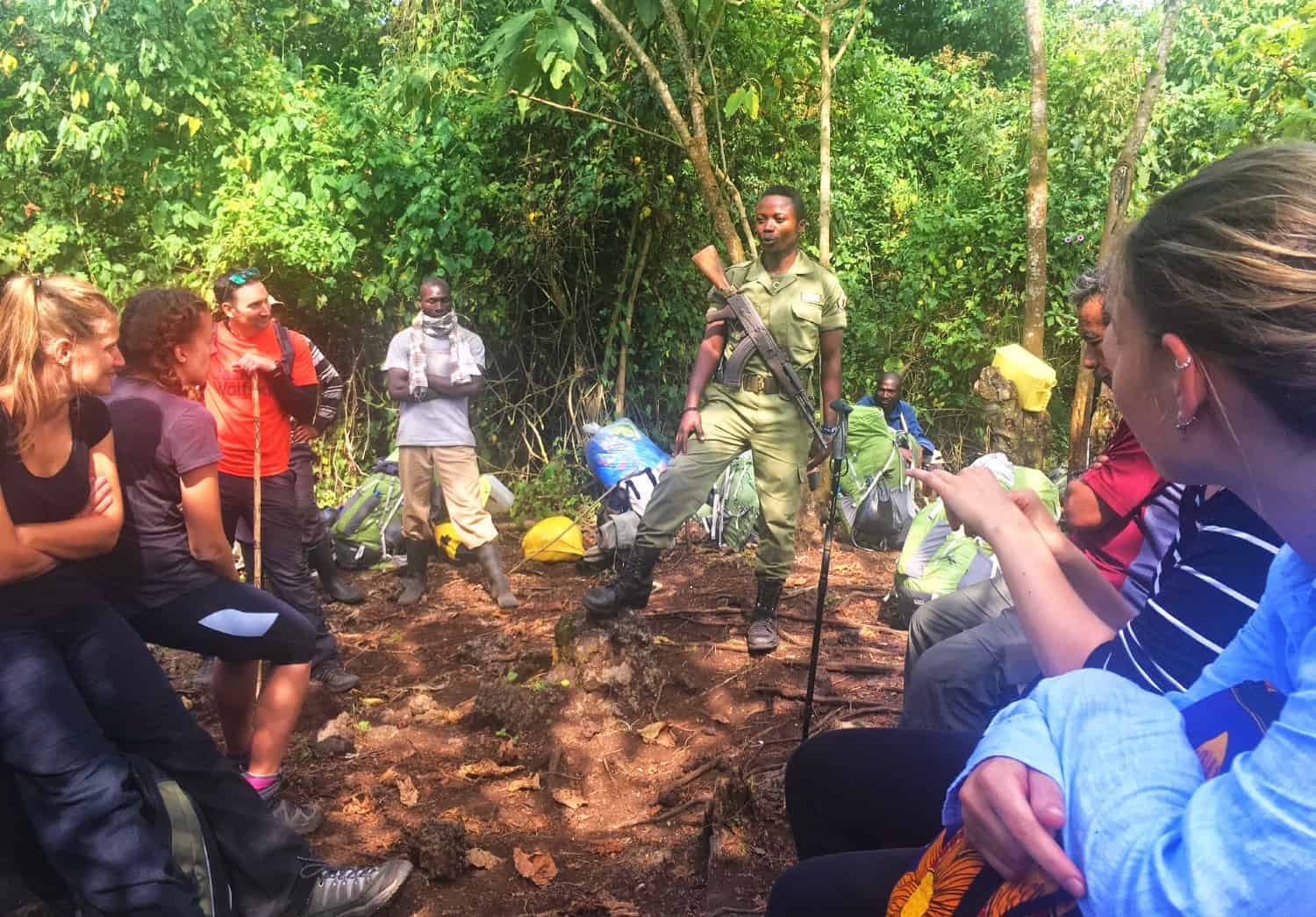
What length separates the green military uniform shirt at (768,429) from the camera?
466 centimetres

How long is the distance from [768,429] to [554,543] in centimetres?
217

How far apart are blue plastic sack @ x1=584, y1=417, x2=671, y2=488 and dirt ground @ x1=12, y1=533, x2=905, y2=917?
121 cm

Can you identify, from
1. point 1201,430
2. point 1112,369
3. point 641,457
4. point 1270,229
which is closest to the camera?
point 1270,229

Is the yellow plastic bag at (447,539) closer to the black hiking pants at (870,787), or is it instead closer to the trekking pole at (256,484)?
the trekking pole at (256,484)

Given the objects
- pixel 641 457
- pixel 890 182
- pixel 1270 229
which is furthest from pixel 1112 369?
pixel 890 182

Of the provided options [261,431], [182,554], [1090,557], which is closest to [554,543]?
[261,431]

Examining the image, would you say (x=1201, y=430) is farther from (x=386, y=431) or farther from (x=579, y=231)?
(x=386, y=431)

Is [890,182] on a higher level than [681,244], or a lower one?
higher

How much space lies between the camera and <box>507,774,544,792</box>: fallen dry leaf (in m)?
3.46

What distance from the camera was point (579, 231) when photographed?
7594mm

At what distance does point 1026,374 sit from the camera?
5.54m

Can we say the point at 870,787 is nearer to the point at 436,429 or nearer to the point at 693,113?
the point at 436,429

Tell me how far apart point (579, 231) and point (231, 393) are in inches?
158

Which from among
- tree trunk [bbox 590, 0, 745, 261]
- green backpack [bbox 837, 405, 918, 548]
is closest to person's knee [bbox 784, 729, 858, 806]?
tree trunk [bbox 590, 0, 745, 261]
